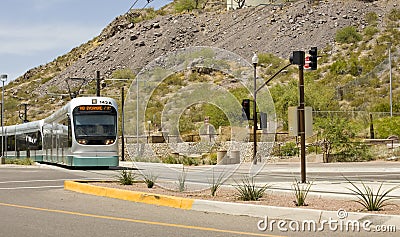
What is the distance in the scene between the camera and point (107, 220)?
13.1 m

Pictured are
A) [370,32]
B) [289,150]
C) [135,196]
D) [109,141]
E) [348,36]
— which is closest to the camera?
[135,196]

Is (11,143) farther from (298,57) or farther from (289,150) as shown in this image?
(298,57)

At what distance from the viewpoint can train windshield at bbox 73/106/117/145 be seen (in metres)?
33.4

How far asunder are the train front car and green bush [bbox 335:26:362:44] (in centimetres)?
8432

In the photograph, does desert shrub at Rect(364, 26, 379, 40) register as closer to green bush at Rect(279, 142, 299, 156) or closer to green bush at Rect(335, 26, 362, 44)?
green bush at Rect(335, 26, 362, 44)

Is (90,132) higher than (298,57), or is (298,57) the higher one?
(298,57)

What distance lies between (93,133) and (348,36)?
85756 millimetres

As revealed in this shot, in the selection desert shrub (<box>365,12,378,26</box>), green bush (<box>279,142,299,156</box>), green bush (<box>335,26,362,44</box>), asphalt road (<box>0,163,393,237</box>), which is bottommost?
asphalt road (<box>0,163,393,237</box>)

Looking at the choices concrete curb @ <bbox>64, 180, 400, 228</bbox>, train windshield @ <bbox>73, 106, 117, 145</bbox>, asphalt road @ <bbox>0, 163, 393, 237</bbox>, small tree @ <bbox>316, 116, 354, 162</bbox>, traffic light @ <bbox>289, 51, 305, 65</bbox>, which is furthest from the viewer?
small tree @ <bbox>316, 116, 354, 162</bbox>

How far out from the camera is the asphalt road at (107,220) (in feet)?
37.7

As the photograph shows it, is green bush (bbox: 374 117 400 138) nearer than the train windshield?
No

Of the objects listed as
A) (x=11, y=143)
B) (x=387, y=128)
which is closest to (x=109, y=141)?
(x=11, y=143)

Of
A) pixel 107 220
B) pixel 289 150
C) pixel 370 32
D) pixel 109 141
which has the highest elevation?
pixel 370 32

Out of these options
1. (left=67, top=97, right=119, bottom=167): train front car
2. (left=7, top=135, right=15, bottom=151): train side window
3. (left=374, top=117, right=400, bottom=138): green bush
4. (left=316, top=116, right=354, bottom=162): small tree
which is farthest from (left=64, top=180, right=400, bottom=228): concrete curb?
(left=374, top=117, right=400, bottom=138): green bush
